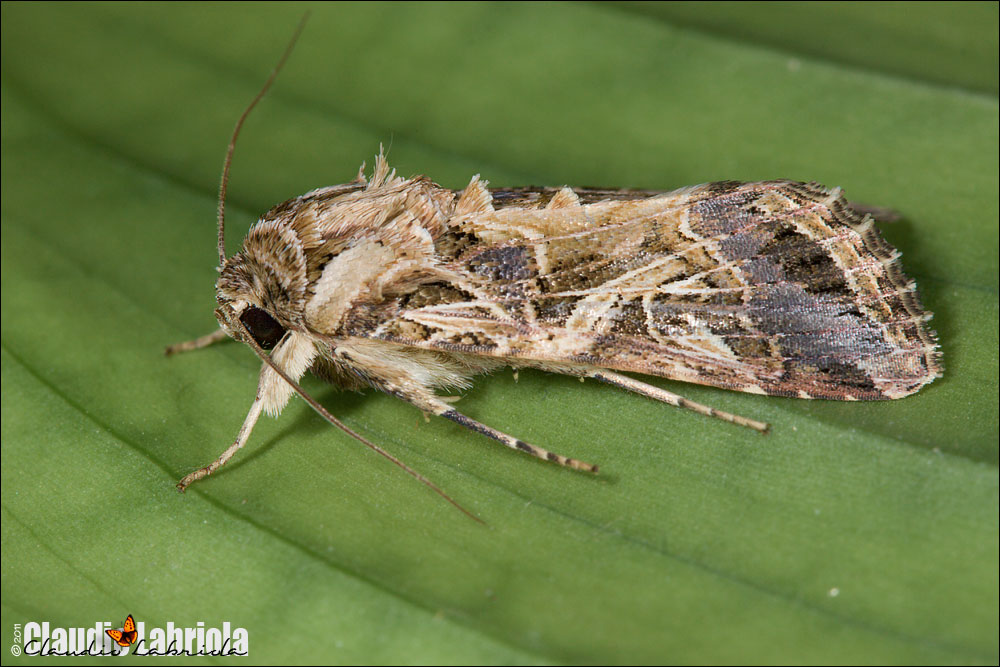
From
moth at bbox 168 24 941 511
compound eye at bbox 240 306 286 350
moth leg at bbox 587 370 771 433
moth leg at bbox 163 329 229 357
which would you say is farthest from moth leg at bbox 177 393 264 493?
moth leg at bbox 587 370 771 433

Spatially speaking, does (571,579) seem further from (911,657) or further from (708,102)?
(708,102)

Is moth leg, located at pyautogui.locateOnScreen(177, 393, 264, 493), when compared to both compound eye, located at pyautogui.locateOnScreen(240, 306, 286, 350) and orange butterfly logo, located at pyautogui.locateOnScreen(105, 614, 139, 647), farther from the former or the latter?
orange butterfly logo, located at pyautogui.locateOnScreen(105, 614, 139, 647)

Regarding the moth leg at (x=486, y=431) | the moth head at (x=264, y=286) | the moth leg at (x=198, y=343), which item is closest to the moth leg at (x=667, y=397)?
the moth leg at (x=486, y=431)

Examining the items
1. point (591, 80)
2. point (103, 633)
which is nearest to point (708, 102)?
point (591, 80)

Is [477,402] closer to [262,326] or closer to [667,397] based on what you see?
[667,397]

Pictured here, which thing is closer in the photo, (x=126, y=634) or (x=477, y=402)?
(x=126, y=634)

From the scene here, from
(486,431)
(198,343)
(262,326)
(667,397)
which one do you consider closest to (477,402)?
(486,431)

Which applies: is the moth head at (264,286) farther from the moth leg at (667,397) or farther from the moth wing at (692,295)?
the moth leg at (667,397)
